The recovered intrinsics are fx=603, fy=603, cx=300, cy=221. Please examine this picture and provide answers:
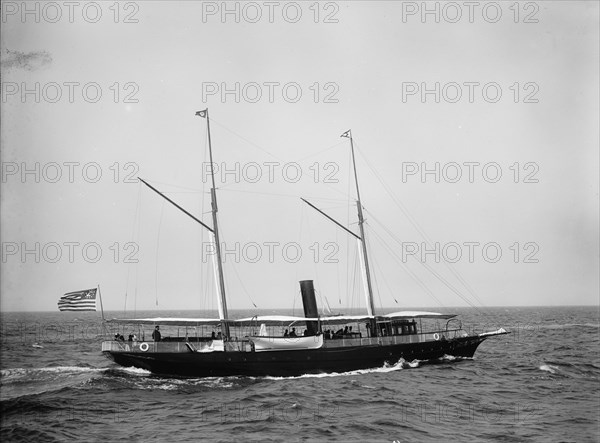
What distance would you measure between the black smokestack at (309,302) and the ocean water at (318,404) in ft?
14.9

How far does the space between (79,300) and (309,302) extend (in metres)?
16.1

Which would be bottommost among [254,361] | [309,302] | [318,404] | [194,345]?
[318,404]

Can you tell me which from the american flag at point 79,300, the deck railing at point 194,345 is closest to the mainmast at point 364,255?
the deck railing at point 194,345

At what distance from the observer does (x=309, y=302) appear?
142 ft

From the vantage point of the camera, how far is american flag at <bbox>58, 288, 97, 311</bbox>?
34.0m

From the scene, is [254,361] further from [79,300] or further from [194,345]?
[79,300]

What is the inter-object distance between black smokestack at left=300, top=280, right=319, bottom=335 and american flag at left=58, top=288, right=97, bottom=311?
49.0 feet

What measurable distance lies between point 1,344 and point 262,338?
4103 centimetres

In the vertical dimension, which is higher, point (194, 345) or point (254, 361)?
point (194, 345)

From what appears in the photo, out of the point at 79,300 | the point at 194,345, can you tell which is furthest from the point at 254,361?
the point at 79,300

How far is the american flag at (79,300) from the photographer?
3397 cm

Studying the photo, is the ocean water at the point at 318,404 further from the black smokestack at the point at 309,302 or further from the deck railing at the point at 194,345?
the black smokestack at the point at 309,302

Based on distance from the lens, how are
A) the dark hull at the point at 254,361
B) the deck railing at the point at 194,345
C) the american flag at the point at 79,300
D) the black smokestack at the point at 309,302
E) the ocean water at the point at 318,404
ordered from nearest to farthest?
the ocean water at the point at 318,404, the american flag at the point at 79,300, the dark hull at the point at 254,361, the deck railing at the point at 194,345, the black smokestack at the point at 309,302

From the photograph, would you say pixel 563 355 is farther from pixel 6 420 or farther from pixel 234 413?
pixel 6 420
